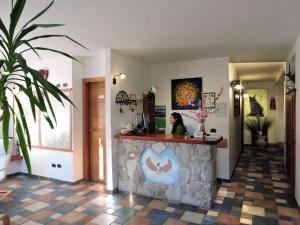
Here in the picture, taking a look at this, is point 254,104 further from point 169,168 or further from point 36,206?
point 36,206

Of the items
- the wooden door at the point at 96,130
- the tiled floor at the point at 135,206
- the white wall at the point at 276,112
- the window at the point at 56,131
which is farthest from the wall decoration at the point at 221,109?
the white wall at the point at 276,112

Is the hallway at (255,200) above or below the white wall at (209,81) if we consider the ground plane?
below

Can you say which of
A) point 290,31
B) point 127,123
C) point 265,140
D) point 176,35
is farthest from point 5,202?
point 265,140

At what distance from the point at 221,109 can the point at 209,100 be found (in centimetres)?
31

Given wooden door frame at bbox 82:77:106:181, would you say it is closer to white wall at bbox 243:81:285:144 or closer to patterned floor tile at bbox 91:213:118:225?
patterned floor tile at bbox 91:213:118:225

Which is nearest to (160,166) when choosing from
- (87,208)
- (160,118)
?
(87,208)

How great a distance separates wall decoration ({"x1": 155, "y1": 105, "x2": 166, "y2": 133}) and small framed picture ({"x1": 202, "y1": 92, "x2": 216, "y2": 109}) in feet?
3.19

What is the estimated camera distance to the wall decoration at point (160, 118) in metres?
5.37

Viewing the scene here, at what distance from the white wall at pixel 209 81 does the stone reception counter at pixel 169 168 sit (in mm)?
1139

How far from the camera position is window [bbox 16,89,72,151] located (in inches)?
180

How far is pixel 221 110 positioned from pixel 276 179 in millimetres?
1883

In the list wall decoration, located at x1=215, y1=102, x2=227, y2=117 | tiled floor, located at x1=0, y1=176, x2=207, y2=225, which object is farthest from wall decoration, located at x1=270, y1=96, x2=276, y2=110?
tiled floor, located at x1=0, y1=176, x2=207, y2=225

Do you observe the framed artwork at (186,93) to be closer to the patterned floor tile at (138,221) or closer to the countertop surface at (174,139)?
the countertop surface at (174,139)

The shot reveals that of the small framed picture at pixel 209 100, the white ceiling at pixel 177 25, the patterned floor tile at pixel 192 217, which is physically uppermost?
the white ceiling at pixel 177 25
